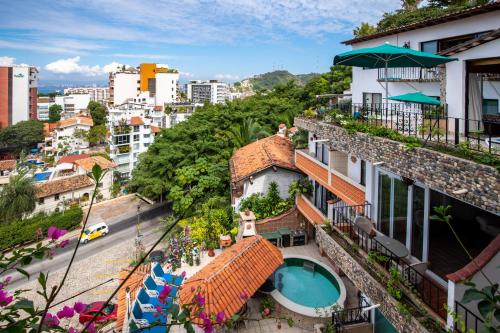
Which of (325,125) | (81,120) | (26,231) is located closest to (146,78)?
(81,120)

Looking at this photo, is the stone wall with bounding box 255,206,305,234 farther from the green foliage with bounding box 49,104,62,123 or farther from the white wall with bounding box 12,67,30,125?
the green foliage with bounding box 49,104,62,123

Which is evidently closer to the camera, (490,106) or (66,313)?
(66,313)

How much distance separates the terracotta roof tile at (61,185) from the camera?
4622cm

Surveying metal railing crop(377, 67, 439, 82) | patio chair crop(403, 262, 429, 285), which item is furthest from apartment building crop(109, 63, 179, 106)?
patio chair crop(403, 262, 429, 285)

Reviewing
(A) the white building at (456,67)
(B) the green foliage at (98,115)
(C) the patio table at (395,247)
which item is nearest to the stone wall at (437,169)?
(C) the patio table at (395,247)

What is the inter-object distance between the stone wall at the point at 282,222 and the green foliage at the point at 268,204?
2.41ft

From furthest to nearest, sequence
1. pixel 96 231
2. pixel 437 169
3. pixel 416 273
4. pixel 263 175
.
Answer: pixel 96 231 < pixel 263 175 < pixel 416 273 < pixel 437 169

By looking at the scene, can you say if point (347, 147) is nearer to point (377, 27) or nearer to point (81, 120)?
point (377, 27)

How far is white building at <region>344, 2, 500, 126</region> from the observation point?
1025cm

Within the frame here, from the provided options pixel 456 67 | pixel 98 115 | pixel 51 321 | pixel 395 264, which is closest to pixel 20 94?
pixel 98 115

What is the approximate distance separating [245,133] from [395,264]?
85.2 ft

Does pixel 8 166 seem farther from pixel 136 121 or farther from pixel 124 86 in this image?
pixel 124 86

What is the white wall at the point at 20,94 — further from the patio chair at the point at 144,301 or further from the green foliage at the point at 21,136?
the patio chair at the point at 144,301

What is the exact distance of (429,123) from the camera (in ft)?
29.0
